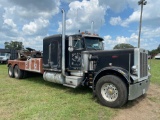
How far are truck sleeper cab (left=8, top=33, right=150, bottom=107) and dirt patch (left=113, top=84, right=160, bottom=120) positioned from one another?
0.39 m

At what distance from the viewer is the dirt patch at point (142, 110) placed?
5.45 m

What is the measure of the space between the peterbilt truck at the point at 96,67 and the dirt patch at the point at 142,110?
0.38 m

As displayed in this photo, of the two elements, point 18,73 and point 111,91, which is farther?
point 18,73

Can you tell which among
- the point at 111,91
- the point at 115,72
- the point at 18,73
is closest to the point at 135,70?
the point at 115,72

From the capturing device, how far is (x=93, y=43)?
8039 millimetres

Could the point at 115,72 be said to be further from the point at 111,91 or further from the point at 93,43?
the point at 93,43

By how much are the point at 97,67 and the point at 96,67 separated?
55 mm

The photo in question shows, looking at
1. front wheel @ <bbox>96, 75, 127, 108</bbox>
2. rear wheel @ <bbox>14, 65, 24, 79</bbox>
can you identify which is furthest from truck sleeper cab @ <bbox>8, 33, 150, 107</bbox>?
rear wheel @ <bbox>14, 65, 24, 79</bbox>

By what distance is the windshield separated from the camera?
778 cm

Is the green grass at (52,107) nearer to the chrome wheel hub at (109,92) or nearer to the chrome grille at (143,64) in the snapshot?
the chrome wheel hub at (109,92)

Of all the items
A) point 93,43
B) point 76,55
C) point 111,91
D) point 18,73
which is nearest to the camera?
point 111,91

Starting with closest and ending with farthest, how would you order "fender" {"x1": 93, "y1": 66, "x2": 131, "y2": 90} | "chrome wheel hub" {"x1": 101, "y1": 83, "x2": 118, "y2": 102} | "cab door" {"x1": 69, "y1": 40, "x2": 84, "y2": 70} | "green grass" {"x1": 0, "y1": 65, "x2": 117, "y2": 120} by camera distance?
"green grass" {"x1": 0, "y1": 65, "x2": 117, "y2": 120} < "fender" {"x1": 93, "y1": 66, "x2": 131, "y2": 90} < "chrome wheel hub" {"x1": 101, "y1": 83, "x2": 118, "y2": 102} < "cab door" {"x1": 69, "y1": 40, "x2": 84, "y2": 70}

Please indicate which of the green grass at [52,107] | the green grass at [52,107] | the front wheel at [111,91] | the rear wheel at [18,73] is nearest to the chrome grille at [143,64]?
the front wheel at [111,91]

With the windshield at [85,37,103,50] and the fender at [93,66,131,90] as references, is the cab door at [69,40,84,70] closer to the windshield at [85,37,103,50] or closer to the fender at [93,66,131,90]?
the windshield at [85,37,103,50]
